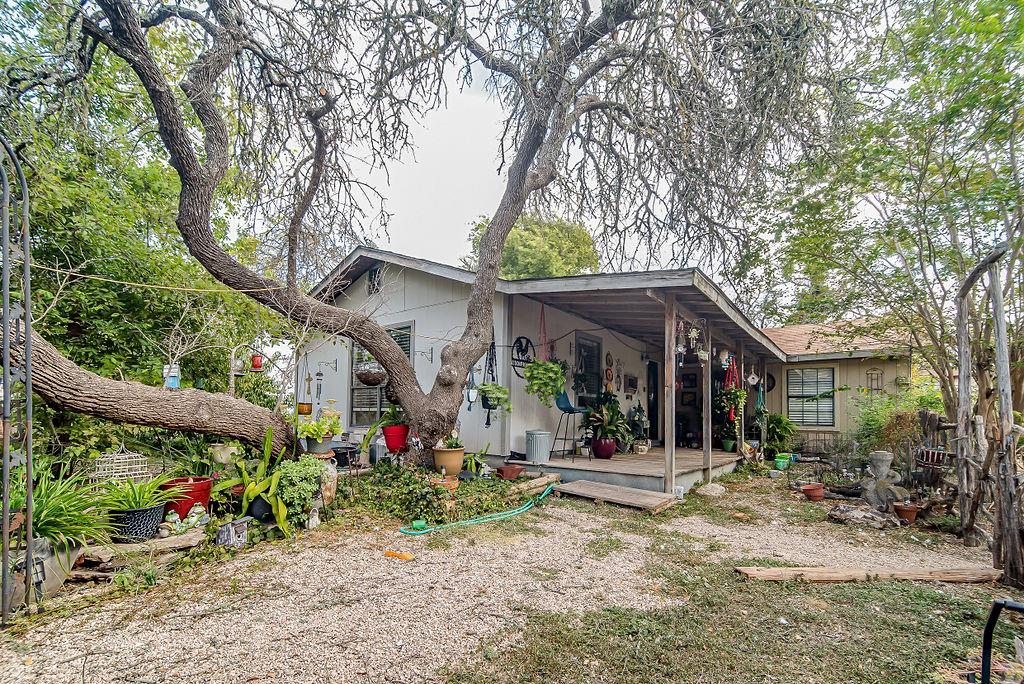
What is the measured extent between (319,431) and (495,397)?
2.23 m

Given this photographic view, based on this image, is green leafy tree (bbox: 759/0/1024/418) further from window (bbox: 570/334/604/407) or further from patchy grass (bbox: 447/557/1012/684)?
patchy grass (bbox: 447/557/1012/684)

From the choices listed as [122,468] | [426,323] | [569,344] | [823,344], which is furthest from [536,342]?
[823,344]

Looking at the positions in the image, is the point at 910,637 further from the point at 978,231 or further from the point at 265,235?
the point at 265,235

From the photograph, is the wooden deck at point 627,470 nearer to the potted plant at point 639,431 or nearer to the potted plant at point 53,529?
the potted plant at point 639,431

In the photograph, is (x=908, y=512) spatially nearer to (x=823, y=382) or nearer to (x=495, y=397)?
(x=495, y=397)

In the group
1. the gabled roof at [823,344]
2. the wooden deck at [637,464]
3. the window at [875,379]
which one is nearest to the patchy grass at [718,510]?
the wooden deck at [637,464]

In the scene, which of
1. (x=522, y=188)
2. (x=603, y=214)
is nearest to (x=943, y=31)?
(x=603, y=214)

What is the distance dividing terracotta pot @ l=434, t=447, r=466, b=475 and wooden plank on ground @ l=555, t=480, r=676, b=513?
1343 millimetres

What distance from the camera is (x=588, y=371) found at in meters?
8.73

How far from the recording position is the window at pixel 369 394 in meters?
8.48

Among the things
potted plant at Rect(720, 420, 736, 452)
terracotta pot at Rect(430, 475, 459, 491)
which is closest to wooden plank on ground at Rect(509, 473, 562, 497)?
terracotta pot at Rect(430, 475, 459, 491)

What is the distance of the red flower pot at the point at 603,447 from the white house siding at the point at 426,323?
166 centimetres

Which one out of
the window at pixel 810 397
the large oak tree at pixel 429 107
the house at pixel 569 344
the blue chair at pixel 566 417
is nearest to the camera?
the large oak tree at pixel 429 107

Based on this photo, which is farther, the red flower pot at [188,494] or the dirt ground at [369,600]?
the red flower pot at [188,494]
